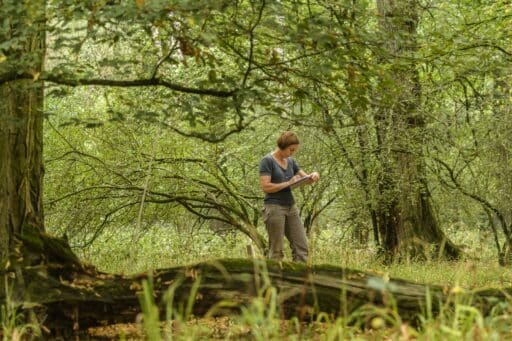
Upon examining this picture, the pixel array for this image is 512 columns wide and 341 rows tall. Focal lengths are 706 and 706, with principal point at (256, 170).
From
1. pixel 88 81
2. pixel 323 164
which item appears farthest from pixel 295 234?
pixel 323 164

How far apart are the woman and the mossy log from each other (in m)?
2.53

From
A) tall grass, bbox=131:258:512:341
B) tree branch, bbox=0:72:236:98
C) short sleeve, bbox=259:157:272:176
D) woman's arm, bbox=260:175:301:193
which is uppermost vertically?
tree branch, bbox=0:72:236:98

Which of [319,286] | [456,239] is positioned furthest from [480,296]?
[456,239]

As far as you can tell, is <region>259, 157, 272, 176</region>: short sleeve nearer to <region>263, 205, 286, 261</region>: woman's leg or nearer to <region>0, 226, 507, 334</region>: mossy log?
<region>263, 205, 286, 261</region>: woman's leg

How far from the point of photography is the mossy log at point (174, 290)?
4.79 m

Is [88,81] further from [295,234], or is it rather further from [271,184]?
[295,234]

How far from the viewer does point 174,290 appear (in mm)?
4902

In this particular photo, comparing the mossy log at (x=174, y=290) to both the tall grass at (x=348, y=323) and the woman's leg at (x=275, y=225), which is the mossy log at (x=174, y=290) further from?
the woman's leg at (x=275, y=225)

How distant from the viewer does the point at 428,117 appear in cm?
1067

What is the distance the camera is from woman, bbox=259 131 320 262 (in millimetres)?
7648

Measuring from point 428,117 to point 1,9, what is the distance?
295 inches

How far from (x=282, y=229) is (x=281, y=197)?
1.16 ft

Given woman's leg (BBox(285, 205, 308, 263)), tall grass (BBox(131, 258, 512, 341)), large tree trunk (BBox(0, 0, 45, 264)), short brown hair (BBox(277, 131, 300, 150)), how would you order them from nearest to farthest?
tall grass (BBox(131, 258, 512, 341)), large tree trunk (BBox(0, 0, 45, 264)), short brown hair (BBox(277, 131, 300, 150)), woman's leg (BBox(285, 205, 308, 263))

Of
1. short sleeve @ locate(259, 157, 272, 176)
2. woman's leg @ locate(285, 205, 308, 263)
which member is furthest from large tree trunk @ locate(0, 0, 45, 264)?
woman's leg @ locate(285, 205, 308, 263)
